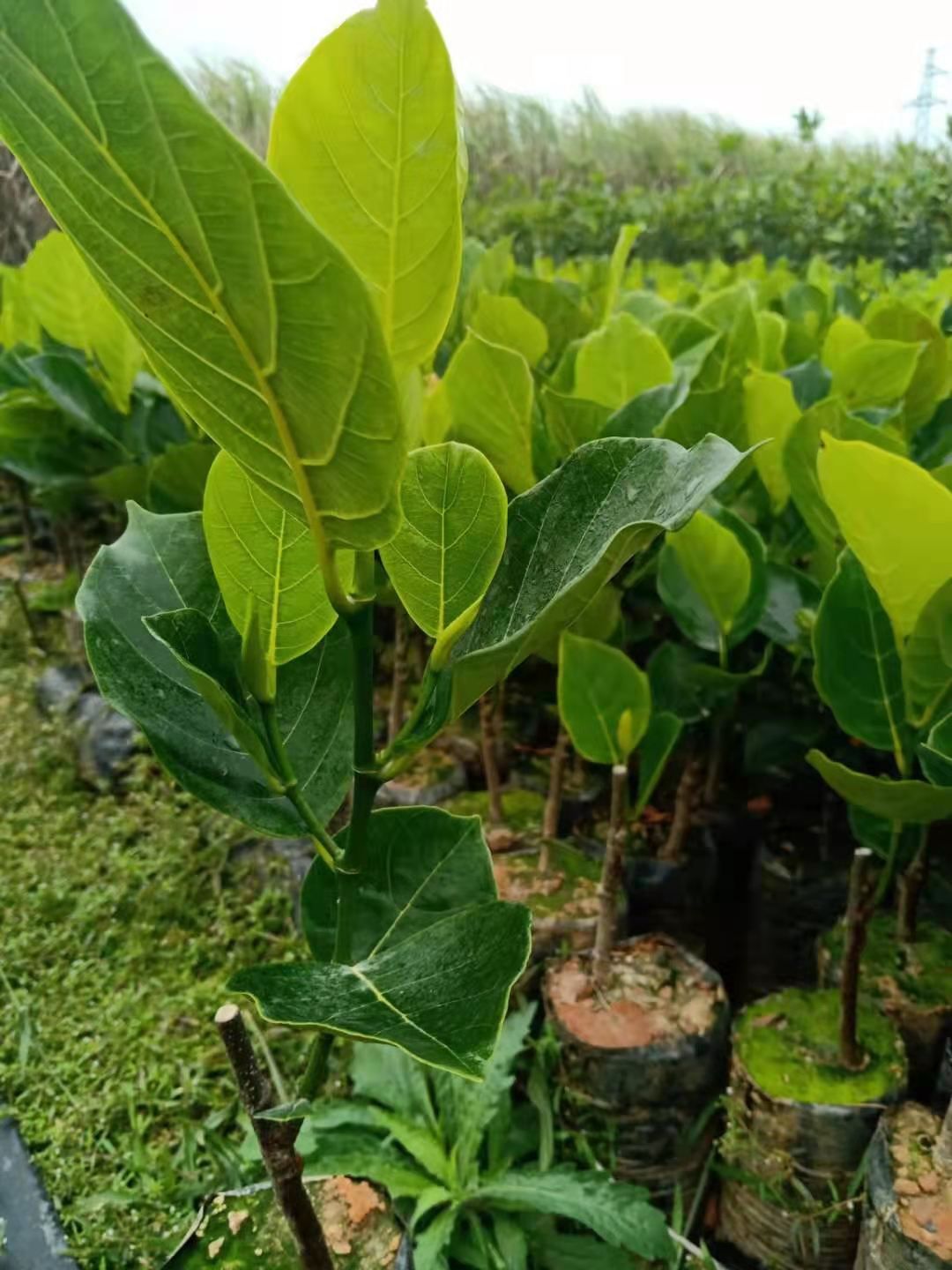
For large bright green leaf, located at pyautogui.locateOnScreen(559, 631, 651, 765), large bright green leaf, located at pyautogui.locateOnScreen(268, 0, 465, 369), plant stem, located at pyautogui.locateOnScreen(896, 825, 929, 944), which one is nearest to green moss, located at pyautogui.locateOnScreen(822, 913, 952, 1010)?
plant stem, located at pyautogui.locateOnScreen(896, 825, 929, 944)

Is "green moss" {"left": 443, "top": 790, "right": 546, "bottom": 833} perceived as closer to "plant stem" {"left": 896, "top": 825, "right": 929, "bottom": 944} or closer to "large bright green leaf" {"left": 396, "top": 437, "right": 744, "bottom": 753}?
"plant stem" {"left": 896, "top": 825, "right": 929, "bottom": 944}

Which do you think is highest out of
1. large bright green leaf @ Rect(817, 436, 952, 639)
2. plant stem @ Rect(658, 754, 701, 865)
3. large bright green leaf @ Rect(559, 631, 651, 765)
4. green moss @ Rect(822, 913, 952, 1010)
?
large bright green leaf @ Rect(817, 436, 952, 639)

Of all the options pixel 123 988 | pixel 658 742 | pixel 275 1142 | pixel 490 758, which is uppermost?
pixel 275 1142

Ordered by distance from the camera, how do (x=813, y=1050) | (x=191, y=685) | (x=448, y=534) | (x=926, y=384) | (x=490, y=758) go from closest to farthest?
1. (x=448, y=534)
2. (x=191, y=685)
3. (x=813, y=1050)
4. (x=926, y=384)
5. (x=490, y=758)

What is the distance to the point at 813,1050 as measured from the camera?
118 cm

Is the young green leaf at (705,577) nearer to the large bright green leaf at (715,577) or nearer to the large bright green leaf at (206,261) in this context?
the large bright green leaf at (715,577)

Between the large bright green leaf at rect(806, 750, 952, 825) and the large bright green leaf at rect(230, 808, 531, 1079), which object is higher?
the large bright green leaf at rect(230, 808, 531, 1079)

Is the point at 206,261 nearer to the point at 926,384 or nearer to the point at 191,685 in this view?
the point at 191,685

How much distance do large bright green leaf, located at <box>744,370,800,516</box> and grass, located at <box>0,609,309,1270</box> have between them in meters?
1.02

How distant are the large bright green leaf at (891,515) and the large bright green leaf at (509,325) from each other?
0.65 m

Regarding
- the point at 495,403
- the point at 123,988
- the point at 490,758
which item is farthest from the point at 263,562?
the point at 123,988

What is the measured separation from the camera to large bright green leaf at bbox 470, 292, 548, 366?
133 cm

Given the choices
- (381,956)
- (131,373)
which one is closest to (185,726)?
(381,956)

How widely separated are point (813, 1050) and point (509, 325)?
96cm
